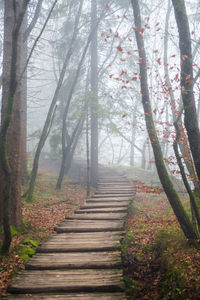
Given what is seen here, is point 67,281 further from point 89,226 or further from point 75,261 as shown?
point 89,226

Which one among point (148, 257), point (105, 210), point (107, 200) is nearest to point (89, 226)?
point (105, 210)

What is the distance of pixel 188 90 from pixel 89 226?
4.43 metres

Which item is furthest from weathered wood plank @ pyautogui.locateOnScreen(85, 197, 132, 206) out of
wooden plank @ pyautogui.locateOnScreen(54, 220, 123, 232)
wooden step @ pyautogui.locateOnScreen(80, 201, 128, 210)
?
wooden plank @ pyautogui.locateOnScreen(54, 220, 123, 232)

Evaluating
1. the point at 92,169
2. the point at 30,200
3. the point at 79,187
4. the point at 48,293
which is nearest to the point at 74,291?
the point at 48,293

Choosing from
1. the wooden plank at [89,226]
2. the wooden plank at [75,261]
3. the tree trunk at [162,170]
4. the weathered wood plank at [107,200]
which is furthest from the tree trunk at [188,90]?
the weathered wood plank at [107,200]

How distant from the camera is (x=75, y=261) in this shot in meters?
5.11

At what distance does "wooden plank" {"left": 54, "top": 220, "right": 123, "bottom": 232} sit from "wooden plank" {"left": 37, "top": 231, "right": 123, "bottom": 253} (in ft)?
0.78

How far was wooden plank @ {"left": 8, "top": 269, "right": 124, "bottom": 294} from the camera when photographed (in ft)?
13.9

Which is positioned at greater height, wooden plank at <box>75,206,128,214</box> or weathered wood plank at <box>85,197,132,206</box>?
weathered wood plank at <box>85,197,132,206</box>

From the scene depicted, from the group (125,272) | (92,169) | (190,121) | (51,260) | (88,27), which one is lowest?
(125,272)

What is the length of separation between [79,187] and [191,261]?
11.5 m

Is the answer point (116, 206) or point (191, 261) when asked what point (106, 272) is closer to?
point (191, 261)

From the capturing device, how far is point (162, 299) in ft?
14.3

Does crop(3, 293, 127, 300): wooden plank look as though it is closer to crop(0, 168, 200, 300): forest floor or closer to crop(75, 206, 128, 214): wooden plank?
crop(0, 168, 200, 300): forest floor
